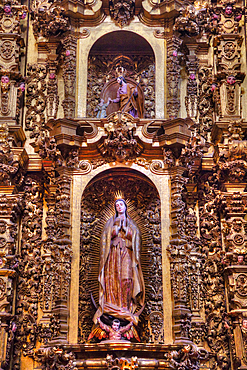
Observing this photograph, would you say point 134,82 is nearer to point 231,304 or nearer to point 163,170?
point 163,170

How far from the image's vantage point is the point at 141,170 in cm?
962

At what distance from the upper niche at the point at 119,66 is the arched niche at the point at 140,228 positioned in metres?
1.40

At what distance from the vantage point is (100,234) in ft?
31.7

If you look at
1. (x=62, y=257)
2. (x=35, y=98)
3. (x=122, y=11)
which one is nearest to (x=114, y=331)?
(x=62, y=257)

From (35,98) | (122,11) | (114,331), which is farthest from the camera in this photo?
(122,11)

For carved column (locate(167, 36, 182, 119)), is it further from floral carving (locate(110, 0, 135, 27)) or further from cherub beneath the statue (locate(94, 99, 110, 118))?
cherub beneath the statue (locate(94, 99, 110, 118))

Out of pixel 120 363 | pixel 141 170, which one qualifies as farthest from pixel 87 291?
pixel 141 170

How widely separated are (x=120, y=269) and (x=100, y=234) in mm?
835

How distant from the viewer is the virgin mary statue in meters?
8.87

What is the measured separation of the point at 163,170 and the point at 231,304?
2311 millimetres

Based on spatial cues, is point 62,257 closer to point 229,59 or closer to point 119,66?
point 119,66

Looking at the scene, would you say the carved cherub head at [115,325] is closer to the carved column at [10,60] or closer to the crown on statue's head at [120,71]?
the carved column at [10,60]

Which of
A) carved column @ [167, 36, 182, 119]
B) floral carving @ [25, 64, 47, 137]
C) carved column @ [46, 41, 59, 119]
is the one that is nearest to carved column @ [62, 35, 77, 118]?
carved column @ [46, 41, 59, 119]

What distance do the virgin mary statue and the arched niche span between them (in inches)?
9.5
